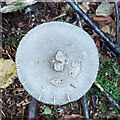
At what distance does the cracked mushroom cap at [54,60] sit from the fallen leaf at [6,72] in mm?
845

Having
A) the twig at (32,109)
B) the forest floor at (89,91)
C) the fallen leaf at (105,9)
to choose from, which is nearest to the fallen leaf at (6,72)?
the forest floor at (89,91)

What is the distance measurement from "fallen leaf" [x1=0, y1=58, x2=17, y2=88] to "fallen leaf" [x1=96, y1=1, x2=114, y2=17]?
1975 mm

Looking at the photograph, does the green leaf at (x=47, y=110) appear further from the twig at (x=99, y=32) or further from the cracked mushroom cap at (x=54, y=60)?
the twig at (x=99, y=32)

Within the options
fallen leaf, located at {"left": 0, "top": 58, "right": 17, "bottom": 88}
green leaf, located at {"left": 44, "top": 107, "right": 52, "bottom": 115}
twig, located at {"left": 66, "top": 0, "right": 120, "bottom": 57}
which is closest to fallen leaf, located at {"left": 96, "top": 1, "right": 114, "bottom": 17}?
twig, located at {"left": 66, "top": 0, "right": 120, "bottom": 57}

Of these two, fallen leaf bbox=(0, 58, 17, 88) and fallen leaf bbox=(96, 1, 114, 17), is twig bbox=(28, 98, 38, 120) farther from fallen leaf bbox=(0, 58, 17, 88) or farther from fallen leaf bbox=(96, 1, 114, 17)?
fallen leaf bbox=(96, 1, 114, 17)

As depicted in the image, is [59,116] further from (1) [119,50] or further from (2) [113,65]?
(1) [119,50]

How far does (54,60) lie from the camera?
2406 millimetres

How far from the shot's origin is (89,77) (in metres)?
2.49

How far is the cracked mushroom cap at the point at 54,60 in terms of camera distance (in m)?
Result: 2.40

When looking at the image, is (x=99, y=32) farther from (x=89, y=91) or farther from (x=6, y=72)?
(x=6, y=72)

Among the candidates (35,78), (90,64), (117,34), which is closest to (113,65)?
(117,34)

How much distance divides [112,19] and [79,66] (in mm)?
1511

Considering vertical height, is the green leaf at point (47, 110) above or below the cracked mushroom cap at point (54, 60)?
below

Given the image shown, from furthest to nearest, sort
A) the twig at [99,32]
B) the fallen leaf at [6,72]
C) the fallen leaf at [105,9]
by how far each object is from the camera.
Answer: the fallen leaf at [105,9], the fallen leaf at [6,72], the twig at [99,32]
